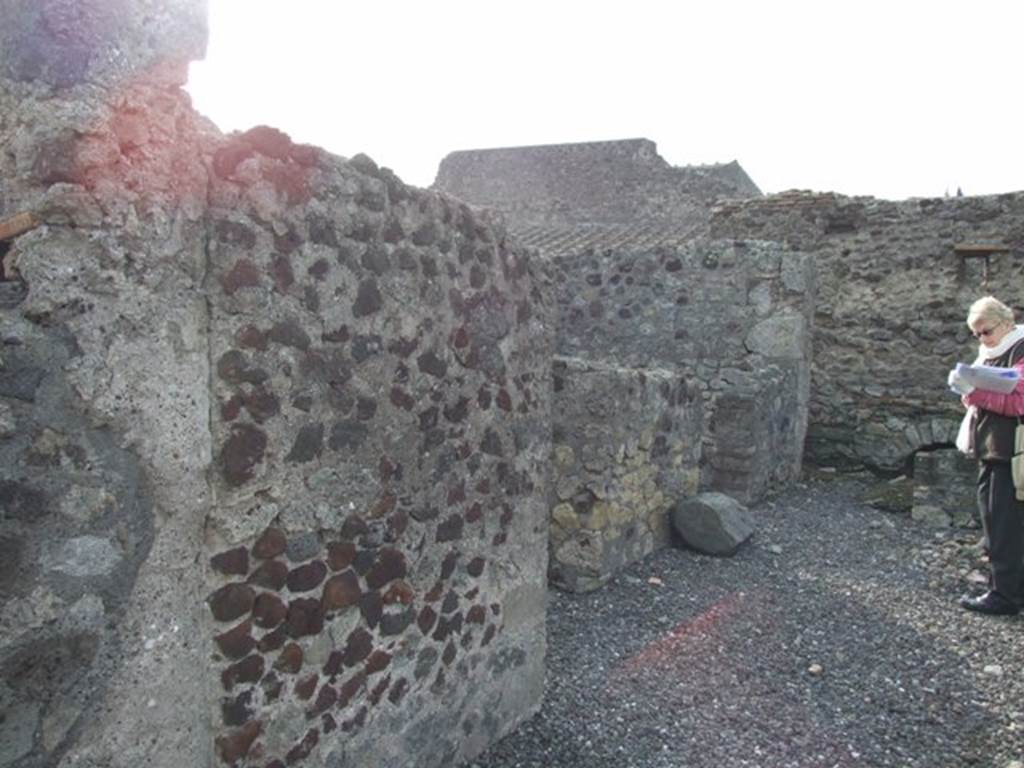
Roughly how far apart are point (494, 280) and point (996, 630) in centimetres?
390

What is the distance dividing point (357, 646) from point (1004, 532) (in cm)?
452

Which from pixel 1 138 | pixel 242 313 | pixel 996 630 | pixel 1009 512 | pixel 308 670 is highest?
pixel 1 138

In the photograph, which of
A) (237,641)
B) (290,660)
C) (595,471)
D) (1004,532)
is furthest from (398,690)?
(1004,532)

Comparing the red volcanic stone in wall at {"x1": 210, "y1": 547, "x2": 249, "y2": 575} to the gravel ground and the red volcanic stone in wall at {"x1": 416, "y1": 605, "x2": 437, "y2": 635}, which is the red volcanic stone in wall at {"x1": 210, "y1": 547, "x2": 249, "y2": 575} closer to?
the red volcanic stone in wall at {"x1": 416, "y1": 605, "x2": 437, "y2": 635}

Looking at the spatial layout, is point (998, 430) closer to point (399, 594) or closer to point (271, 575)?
point (399, 594)

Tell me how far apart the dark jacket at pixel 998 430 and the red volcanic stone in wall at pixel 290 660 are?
15.7 feet

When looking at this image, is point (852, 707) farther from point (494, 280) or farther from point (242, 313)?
point (242, 313)

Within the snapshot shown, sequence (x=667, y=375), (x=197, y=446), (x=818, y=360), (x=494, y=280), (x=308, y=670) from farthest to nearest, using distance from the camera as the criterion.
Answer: (x=818, y=360) → (x=667, y=375) → (x=494, y=280) → (x=308, y=670) → (x=197, y=446)

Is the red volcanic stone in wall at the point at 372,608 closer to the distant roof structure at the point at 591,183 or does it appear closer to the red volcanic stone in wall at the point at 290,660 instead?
the red volcanic stone in wall at the point at 290,660

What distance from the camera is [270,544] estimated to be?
2.15 m

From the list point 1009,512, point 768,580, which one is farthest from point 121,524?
point 1009,512

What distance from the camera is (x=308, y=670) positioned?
230 centimetres

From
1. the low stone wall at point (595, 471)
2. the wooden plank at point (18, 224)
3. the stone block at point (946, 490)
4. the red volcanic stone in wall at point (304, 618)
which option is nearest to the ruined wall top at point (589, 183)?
the stone block at point (946, 490)

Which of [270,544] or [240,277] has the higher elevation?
[240,277]
